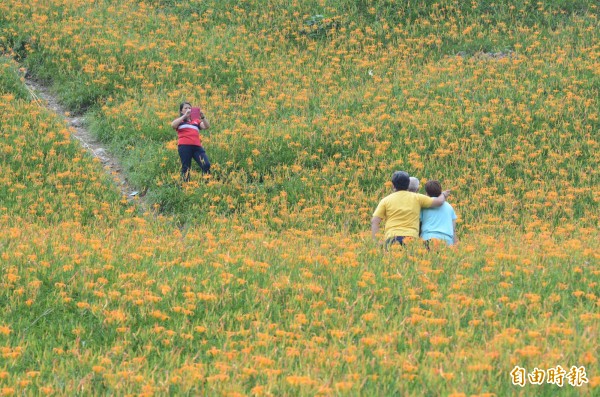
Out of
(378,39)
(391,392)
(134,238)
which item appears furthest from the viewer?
(378,39)

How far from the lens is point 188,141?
11547 millimetres

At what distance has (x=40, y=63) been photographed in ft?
55.9

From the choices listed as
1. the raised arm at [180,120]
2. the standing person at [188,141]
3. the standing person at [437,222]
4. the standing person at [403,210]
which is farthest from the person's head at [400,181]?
the raised arm at [180,120]

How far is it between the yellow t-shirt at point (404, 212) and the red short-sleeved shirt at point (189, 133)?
4.59m

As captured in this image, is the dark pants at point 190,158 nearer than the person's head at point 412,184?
No

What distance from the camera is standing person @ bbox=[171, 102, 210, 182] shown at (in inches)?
455

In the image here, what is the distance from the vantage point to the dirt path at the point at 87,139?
12.0 metres

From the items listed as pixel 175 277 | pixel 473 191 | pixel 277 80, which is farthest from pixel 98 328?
pixel 277 80

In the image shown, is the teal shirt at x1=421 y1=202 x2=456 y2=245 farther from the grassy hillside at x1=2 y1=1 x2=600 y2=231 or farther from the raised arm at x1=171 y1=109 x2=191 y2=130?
the raised arm at x1=171 y1=109 x2=191 y2=130

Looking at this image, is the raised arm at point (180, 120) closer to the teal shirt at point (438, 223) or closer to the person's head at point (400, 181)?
the person's head at point (400, 181)

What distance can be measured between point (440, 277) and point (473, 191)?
17.5 feet

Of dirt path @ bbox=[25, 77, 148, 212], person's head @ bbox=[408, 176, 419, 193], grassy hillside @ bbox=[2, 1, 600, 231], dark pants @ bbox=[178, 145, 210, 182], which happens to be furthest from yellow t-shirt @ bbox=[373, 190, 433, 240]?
dirt path @ bbox=[25, 77, 148, 212]

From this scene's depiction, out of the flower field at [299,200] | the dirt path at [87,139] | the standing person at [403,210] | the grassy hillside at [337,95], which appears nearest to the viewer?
the flower field at [299,200]

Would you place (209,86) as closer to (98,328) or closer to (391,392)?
(98,328)
